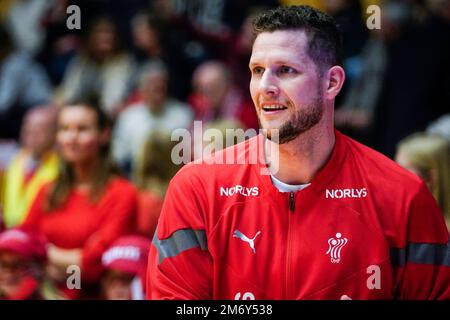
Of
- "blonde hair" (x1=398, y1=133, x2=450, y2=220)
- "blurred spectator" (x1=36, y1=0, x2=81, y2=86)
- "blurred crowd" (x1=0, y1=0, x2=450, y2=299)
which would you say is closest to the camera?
"blonde hair" (x1=398, y1=133, x2=450, y2=220)

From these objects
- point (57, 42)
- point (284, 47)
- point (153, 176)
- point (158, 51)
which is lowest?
point (153, 176)

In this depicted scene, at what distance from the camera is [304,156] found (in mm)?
2865

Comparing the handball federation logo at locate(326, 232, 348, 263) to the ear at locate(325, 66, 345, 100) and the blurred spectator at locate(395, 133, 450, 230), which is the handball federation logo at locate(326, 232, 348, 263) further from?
the blurred spectator at locate(395, 133, 450, 230)

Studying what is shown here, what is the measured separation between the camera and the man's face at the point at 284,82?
2771 mm

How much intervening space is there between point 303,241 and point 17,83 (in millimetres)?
3849

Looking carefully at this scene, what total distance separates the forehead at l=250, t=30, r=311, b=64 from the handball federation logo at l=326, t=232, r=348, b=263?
0.51 metres

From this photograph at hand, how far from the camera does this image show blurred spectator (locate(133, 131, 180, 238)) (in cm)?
434

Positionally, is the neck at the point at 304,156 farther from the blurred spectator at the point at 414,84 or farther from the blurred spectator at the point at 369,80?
the blurred spectator at the point at 414,84

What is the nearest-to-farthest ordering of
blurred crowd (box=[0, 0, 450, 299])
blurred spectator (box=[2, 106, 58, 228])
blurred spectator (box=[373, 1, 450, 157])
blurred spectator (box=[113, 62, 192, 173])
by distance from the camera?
blurred crowd (box=[0, 0, 450, 299])
blurred spectator (box=[373, 1, 450, 157])
blurred spectator (box=[2, 106, 58, 228])
blurred spectator (box=[113, 62, 192, 173])

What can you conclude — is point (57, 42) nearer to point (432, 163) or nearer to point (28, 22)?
point (28, 22)

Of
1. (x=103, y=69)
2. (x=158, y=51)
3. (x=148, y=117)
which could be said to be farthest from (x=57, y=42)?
(x=148, y=117)

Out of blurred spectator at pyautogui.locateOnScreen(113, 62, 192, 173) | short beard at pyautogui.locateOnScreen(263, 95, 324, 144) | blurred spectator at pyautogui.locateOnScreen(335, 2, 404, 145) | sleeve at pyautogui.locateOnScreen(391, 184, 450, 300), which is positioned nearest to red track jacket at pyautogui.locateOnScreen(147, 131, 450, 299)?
sleeve at pyautogui.locateOnScreen(391, 184, 450, 300)

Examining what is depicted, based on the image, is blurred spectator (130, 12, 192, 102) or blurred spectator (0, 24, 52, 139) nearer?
blurred spectator (130, 12, 192, 102)

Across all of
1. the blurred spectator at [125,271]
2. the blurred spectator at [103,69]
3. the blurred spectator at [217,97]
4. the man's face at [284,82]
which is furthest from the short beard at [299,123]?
the blurred spectator at [103,69]
